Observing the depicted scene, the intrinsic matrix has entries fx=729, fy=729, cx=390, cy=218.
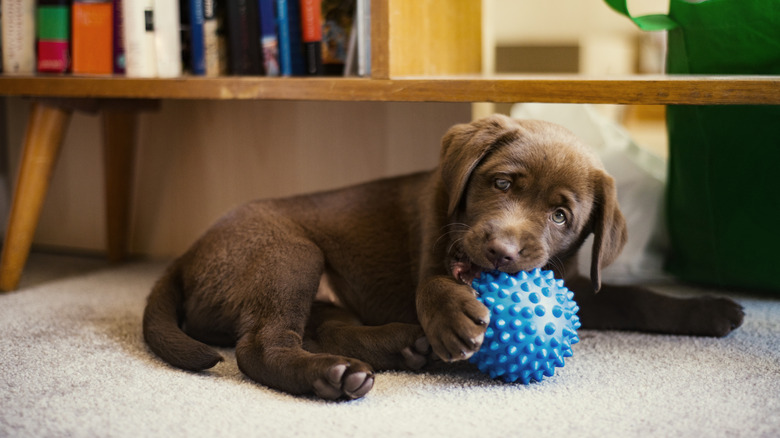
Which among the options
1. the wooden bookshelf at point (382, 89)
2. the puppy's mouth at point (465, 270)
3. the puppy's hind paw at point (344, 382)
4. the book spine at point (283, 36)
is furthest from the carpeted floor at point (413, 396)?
the book spine at point (283, 36)

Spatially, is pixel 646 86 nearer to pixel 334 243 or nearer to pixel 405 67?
pixel 405 67

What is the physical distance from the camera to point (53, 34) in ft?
7.35

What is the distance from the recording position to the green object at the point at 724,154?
1.93m

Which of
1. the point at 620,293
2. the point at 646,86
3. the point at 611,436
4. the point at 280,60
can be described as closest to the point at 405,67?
the point at 280,60

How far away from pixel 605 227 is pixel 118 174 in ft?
5.82

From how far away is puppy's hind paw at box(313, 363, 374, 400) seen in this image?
1.33 m

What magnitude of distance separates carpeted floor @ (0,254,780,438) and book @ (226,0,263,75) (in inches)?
34.0

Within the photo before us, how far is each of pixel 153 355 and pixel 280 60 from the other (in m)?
0.99

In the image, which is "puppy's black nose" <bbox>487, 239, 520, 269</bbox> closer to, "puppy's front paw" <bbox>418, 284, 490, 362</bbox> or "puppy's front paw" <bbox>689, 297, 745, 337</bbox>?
"puppy's front paw" <bbox>418, 284, 490, 362</bbox>

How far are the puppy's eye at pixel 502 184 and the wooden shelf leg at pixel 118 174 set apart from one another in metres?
1.49

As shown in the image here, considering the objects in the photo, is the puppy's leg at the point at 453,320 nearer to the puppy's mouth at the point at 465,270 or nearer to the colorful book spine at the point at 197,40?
the puppy's mouth at the point at 465,270

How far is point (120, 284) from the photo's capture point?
2.34m

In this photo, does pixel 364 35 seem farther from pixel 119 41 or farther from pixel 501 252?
pixel 501 252

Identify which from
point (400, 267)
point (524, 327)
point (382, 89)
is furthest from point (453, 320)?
point (382, 89)
